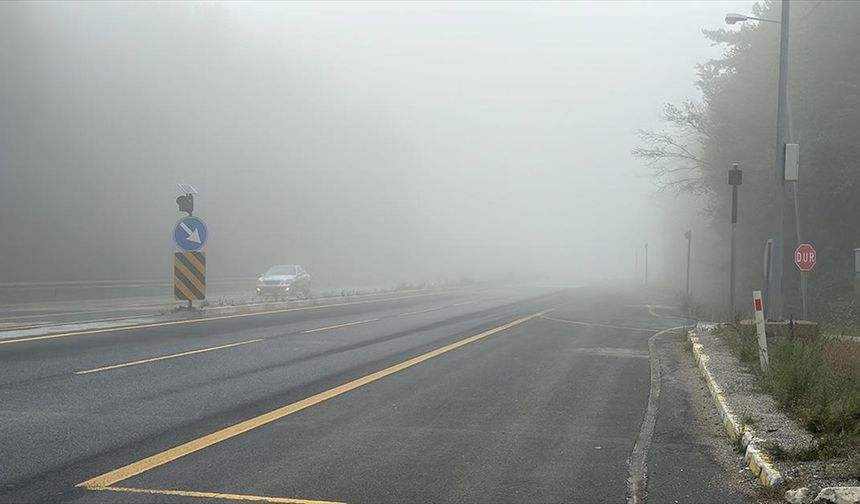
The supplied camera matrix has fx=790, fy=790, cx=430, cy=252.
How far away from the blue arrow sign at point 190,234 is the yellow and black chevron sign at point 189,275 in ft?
0.73

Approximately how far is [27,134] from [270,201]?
29.2m

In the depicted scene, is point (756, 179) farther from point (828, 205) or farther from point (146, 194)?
point (146, 194)

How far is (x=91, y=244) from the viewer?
4909cm

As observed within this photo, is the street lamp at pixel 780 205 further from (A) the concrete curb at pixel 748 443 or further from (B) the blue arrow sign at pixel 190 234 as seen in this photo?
(B) the blue arrow sign at pixel 190 234

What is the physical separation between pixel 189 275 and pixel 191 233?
105 centimetres

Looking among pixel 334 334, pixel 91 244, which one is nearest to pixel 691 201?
pixel 91 244

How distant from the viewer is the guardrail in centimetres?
3072

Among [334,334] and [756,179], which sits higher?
[756,179]

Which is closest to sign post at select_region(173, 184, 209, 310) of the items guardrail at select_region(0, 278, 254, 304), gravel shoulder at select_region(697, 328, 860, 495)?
gravel shoulder at select_region(697, 328, 860, 495)

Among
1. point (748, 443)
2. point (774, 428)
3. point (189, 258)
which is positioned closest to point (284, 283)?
point (189, 258)

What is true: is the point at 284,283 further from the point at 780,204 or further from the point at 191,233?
the point at 780,204

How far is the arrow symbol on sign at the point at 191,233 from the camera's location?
19703mm

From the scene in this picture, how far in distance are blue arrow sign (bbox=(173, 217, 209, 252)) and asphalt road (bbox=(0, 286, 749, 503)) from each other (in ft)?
15.9

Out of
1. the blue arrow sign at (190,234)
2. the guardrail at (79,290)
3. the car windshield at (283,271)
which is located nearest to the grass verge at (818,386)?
the blue arrow sign at (190,234)
